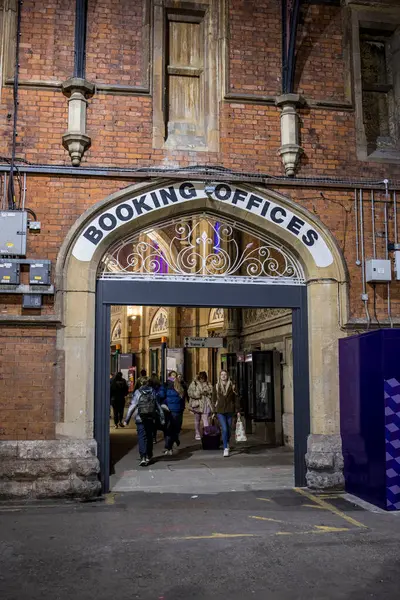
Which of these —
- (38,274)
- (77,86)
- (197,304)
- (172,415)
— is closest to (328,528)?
(197,304)

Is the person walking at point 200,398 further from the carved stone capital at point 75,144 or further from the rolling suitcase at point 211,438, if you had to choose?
the carved stone capital at point 75,144

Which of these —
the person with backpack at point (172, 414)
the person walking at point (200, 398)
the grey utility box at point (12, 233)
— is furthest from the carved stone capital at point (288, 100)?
the person walking at point (200, 398)

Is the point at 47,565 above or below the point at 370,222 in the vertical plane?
below

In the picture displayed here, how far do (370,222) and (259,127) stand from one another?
2317 mm

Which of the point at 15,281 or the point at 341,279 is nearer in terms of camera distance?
the point at 15,281

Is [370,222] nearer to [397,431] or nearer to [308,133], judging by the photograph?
[308,133]

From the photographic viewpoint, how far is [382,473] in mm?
7984

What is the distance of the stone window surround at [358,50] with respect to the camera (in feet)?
32.9

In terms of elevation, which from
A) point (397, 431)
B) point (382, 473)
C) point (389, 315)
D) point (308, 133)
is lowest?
point (382, 473)

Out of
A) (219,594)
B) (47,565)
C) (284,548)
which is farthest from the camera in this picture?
(284,548)

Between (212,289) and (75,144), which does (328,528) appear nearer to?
(212,289)

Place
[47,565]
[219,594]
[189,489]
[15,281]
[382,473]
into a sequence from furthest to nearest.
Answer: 1. [189,489]
2. [15,281]
3. [382,473]
4. [47,565]
5. [219,594]

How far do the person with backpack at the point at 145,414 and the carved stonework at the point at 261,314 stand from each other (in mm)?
3461

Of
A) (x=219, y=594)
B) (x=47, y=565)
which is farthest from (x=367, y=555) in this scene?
(x=47, y=565)
